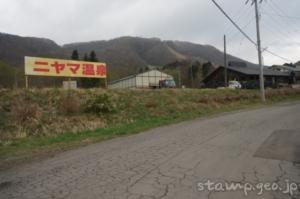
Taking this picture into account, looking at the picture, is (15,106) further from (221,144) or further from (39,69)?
(221,144)

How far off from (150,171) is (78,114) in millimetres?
11681

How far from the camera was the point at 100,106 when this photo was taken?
19.8 meters

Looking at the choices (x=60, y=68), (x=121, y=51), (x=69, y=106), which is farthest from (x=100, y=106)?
(x=121, y=51)

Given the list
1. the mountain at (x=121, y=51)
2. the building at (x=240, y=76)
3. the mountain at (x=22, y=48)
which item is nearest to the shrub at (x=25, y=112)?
the building at (x=240, y=76)

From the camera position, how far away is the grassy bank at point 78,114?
1420cm

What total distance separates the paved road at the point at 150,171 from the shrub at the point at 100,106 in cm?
770

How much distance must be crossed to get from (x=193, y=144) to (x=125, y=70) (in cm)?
7391

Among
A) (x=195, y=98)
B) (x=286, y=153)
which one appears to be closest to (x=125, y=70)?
(x=195, y=98)

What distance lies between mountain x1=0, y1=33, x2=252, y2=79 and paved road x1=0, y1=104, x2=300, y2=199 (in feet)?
221

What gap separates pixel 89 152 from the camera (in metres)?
10.9

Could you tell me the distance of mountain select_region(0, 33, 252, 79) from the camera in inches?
3556

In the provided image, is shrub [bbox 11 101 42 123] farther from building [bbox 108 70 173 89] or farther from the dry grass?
building [bbox 108 70 173 89]

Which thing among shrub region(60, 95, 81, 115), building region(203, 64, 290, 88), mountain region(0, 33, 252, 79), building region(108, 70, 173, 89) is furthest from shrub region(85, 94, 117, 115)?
mountain region(0, 33, 252, 79)

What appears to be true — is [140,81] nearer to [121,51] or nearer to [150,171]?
[150,171]
